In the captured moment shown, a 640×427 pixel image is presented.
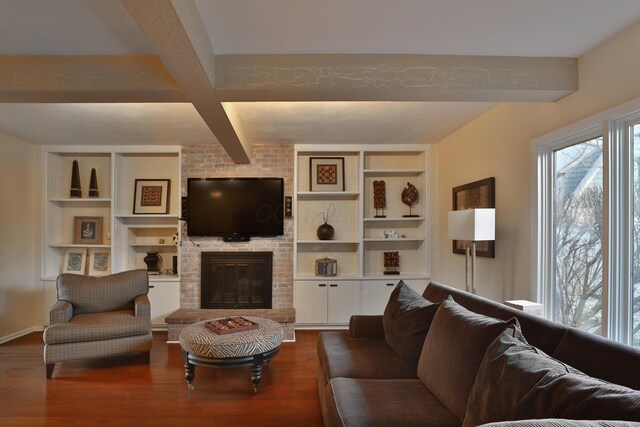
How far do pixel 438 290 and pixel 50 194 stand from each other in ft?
16.8

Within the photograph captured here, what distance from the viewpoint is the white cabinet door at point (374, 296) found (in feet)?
15.5

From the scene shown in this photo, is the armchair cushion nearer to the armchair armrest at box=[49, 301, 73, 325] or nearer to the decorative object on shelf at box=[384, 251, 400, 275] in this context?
the armchair armrest at box=[49, 301, 73, 325]

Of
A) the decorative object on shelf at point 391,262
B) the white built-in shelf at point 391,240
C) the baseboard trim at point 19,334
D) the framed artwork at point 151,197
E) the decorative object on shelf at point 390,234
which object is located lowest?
the baseboard trim at point 19,334

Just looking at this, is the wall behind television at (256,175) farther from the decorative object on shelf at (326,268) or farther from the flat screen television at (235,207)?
the decorative object on shelf at (326,268)

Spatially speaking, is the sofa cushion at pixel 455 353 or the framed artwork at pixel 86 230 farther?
the framed artwork at pixel 86 230

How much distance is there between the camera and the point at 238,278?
4.72 meters

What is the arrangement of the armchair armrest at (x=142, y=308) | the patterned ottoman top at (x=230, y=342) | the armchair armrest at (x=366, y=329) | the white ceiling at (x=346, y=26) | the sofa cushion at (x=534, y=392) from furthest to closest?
the armchair armrest at (x=142, y=308) < the armchair armrest at (x=366, y=329) < the patterned ottoman top at (x=230, y=342) < the white ceiling at (x=346, y=26) < the sofa cushion at (x=534, y=392)

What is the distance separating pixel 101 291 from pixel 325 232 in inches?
106

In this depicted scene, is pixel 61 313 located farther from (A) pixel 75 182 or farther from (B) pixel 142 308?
(A) pixel 75 182

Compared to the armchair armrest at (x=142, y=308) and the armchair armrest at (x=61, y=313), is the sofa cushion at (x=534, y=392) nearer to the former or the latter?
the armchair armrest at (x=142, y=308)

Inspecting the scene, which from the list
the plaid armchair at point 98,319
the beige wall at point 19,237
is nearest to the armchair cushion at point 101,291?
the plaid armchair at point 98,319

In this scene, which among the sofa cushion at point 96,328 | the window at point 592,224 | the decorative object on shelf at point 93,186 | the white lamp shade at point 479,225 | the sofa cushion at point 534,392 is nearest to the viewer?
the sofa cushion at point 534,392

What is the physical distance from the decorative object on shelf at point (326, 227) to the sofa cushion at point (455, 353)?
2955 mm

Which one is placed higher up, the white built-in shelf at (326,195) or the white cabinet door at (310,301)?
the white built-in shelf at (326,195)
